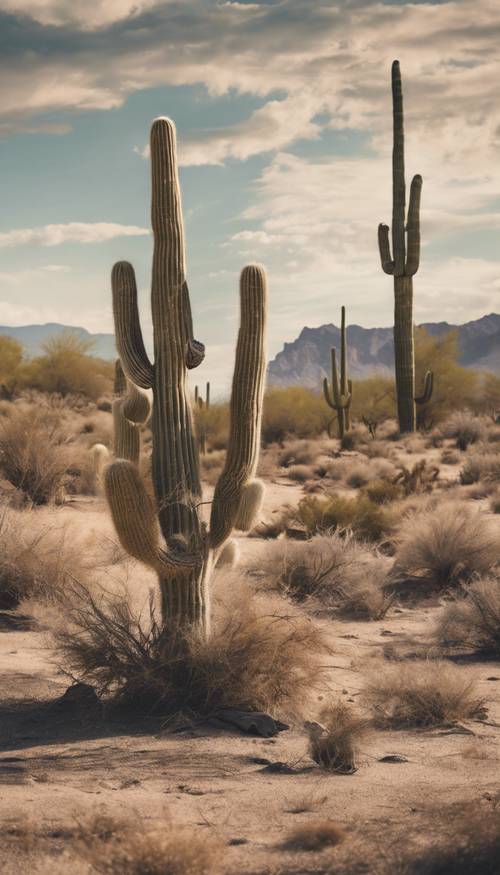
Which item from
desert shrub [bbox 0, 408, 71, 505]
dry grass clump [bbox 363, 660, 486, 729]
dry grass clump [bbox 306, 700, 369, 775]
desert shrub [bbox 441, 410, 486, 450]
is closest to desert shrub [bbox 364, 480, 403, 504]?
desert shrub [bbox 0, 408, 71, 505]

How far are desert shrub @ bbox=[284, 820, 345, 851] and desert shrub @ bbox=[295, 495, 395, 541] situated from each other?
10.7 m

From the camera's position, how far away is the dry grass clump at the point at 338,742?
6.33 meters

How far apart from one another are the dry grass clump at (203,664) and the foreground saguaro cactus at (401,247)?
66.3 feet

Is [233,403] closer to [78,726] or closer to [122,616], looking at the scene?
[122,616]

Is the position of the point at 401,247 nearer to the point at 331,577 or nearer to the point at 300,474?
→ the point at 300,474

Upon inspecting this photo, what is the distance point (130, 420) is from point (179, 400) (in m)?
1.56

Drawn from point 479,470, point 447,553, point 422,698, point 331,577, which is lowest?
point 422,698

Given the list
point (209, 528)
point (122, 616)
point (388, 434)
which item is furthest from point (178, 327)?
point (388, 434)

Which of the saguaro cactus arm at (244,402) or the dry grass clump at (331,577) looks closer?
the saguaro cactus arm at (244,402)

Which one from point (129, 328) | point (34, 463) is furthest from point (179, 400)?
point (34, 463)

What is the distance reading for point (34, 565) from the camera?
1127 centimetres

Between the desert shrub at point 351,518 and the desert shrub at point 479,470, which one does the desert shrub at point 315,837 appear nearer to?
the desert shrub at point 351,518

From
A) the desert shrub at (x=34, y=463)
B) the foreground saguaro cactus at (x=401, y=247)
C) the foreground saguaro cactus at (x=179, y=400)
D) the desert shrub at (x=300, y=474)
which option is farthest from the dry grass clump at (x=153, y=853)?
the foreground saguaro cactus at (x=401, y=247)

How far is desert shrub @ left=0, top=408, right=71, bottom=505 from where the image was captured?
17984 millimetres
